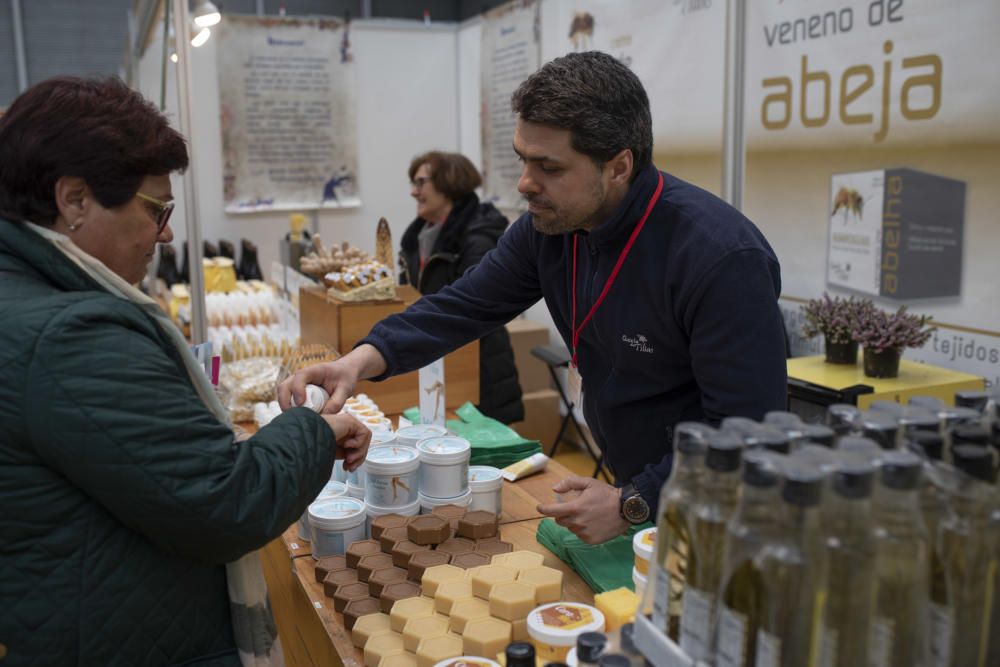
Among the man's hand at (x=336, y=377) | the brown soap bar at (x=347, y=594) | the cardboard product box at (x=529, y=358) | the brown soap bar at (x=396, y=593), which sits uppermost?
the man's hand at (x=336, y=377)

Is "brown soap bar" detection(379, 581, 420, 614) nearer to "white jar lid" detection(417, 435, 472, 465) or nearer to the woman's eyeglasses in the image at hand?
"white jar lid" detection(417, 435, 472, 465)

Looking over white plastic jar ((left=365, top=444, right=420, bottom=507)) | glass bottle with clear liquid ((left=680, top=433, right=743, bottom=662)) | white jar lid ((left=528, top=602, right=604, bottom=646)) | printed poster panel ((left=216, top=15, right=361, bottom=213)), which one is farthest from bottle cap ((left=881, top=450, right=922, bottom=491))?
printed poster panel ((left=216, top=15, right=361, bottom=213))

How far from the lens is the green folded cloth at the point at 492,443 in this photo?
2.40m

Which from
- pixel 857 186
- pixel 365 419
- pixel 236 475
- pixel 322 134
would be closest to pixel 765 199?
pixel 857 186

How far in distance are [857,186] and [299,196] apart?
4593 mm

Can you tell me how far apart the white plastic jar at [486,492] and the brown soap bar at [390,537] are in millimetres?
245

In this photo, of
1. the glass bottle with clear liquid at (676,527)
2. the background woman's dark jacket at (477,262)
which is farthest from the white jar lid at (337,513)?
the background woman's dark jacket at (477,262)

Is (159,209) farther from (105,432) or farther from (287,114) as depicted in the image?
(287,114)

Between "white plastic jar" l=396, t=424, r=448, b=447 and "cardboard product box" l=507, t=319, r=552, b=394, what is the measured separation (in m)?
3.43

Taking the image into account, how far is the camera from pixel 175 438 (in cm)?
120

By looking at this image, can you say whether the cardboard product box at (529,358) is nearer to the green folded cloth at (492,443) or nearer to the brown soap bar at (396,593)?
the green folded cloth at (492,443)

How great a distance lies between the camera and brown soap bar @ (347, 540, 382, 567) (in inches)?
69.6

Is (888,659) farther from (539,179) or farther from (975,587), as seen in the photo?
(539,179)

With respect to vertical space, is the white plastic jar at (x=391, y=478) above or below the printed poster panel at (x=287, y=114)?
below
